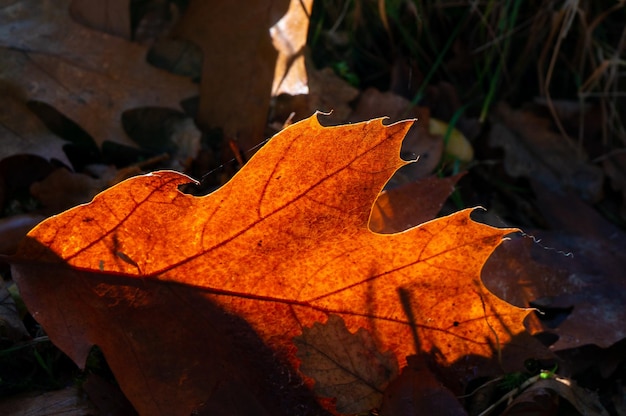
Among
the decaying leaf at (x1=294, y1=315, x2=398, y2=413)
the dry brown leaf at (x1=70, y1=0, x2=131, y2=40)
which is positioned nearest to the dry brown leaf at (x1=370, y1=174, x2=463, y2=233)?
the decaying leaf at (x1=294, y1=315, x2=398, y2=413)

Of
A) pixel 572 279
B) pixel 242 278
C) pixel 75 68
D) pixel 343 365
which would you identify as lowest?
pixel 572 279

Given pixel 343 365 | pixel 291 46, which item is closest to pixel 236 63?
pixel 291 46

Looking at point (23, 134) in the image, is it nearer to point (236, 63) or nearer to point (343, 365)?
point (236, 63)

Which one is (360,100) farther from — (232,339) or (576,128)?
(232,339)

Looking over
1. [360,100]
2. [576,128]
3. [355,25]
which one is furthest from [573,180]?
[355,25]

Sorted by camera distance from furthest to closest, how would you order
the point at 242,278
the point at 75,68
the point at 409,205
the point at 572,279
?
the point at 75,68 < the point at 572,279 < the point at 409,205 < the point at 242,278

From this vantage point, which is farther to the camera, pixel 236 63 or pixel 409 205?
pixel 236 63
